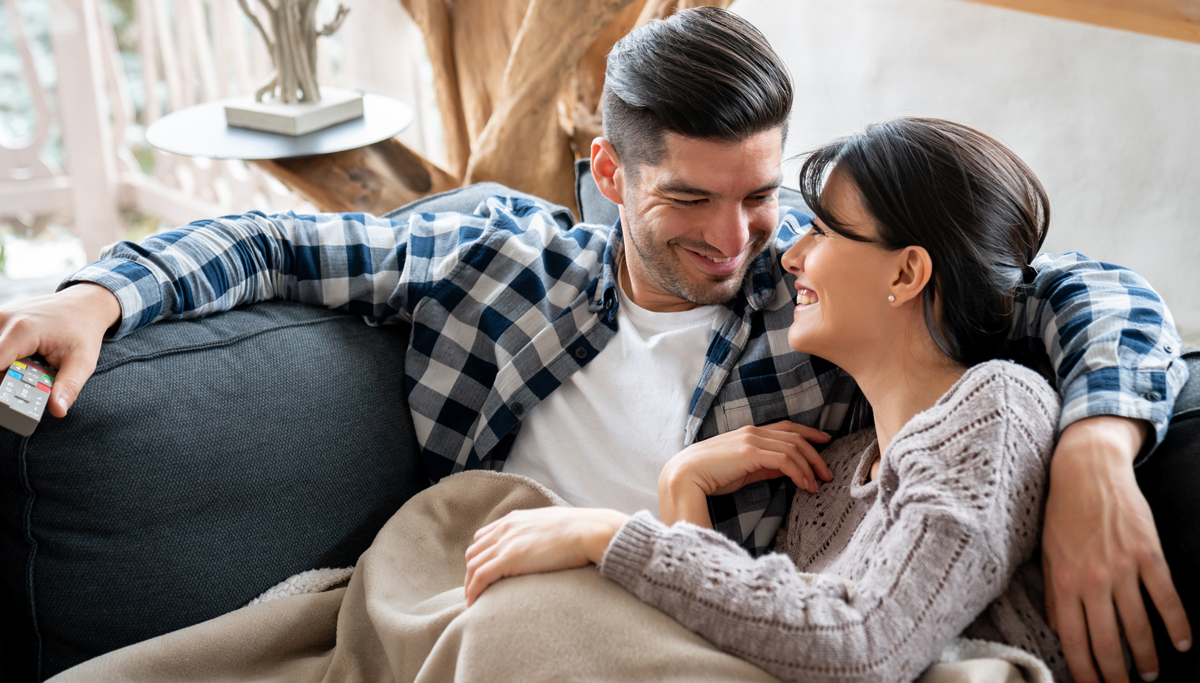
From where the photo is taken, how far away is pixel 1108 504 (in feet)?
2.76

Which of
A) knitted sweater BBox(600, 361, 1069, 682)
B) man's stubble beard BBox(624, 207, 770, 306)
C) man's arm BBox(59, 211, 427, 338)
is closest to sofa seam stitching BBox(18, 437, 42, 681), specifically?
man's arm BBox(59, 211, 427, 338)

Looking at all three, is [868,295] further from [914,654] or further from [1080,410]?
[914,654]

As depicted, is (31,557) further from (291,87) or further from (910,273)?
(291,87)

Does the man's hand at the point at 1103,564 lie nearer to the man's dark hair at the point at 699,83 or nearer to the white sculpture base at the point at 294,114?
the man's dark hair at the point at 699,83

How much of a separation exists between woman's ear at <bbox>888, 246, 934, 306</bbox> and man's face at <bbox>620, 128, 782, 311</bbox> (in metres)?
0.29

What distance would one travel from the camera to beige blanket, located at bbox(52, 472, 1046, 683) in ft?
2.74

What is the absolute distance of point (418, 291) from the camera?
1407mm

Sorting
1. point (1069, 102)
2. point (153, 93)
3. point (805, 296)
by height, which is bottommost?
point (153, 93)

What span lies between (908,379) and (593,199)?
0.87 metres

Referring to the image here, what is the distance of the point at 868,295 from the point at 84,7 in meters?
3.51

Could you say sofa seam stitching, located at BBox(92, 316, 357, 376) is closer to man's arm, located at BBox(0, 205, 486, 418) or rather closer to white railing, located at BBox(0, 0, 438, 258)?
man's arm, located at BBox(0, 205, 486, 418)

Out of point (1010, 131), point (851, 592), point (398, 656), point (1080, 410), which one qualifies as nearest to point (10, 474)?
point (398, 656)

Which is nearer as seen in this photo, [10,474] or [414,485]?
[10,474]

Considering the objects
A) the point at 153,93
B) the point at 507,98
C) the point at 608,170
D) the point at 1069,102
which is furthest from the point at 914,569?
the point at 153,93
